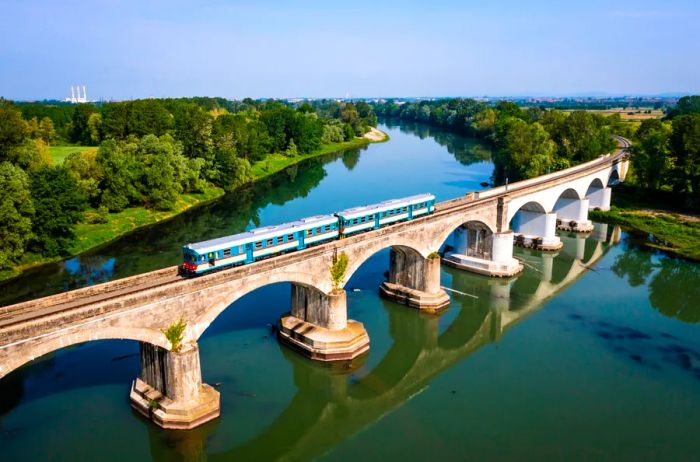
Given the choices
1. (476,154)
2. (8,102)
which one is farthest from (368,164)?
(8,102)

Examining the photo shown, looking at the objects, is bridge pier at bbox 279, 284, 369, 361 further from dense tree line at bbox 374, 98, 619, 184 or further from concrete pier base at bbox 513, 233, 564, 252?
dense tree line at bbox 374, 98, 619, 184

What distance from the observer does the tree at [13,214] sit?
154 ft

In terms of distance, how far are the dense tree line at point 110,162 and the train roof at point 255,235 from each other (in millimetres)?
25483

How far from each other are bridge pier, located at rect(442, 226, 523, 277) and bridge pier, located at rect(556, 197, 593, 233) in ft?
63.2

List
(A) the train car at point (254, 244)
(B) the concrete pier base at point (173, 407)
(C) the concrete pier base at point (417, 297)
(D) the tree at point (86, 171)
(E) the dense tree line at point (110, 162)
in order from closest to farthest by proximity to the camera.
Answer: (B) the concrete pier base at point (173, 407) → (A) the train car at point (254, 244) → (C) the concrete pier base at point (417, 297) → (E) the dense tree line at point (110, 162) → (D) the tree at point (86, 171)

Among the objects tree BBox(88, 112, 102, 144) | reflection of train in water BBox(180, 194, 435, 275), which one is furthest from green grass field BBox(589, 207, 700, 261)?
tree BBox(88, 112, 102, 144)

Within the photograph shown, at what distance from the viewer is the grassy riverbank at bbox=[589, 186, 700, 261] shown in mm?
63794

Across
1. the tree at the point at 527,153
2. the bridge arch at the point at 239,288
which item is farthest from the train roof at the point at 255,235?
the tree at the point at 527,153

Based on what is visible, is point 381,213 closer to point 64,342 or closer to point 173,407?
point 173,407

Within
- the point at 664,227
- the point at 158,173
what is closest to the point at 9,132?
the point at 158,173

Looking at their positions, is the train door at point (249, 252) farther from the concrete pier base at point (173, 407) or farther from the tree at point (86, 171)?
the tree at point (86, 171)

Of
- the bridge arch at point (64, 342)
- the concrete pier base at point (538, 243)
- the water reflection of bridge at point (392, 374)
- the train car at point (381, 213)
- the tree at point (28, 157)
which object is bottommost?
the water reflection of bridge at point (392, 374)

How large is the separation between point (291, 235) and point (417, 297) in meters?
14.1

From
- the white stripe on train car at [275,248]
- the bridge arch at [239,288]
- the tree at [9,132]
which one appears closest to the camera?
the bridge arch at [239,288]
